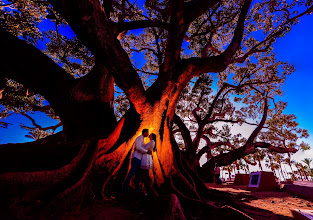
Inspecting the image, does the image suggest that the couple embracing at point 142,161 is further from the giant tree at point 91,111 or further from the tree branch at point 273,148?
the tree branch at point 273,148

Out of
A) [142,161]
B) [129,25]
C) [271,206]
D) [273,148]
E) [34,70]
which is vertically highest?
[129,25]

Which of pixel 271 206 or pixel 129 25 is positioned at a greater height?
pixel 129 25

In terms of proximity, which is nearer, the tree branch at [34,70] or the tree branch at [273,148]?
the tree branch at [34,70]

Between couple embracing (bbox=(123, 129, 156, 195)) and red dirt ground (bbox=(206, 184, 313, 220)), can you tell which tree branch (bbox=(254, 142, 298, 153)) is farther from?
couple embracing (bbox=(123, 129, 156, 195))

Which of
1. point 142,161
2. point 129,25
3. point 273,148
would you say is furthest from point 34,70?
point 273,148

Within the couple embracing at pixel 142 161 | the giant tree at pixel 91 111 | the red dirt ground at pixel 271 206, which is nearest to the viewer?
the giant tree at pixel 91 111

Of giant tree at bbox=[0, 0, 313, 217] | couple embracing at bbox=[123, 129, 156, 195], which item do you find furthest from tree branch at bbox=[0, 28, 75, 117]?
couple embracing at bbox=[123, 129, 156, 195]

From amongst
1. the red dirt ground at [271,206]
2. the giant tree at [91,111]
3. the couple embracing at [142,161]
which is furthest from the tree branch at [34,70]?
the red dirt ground at [271,206]

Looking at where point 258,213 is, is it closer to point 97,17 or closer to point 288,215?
point 288,215

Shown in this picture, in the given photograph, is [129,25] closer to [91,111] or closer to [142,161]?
[91,111]

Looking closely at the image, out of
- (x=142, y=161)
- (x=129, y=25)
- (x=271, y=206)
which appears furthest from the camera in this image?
(x=129, y=25)

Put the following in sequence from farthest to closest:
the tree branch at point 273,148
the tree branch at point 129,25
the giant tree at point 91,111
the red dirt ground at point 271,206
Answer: the tree branch at point 273,148 < the tree branch at point 129,25 < the red dirt ground at point 271,206 < the giant tree at point 91,111

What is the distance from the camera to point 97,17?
228 centimetres

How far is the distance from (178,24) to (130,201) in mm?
4803
